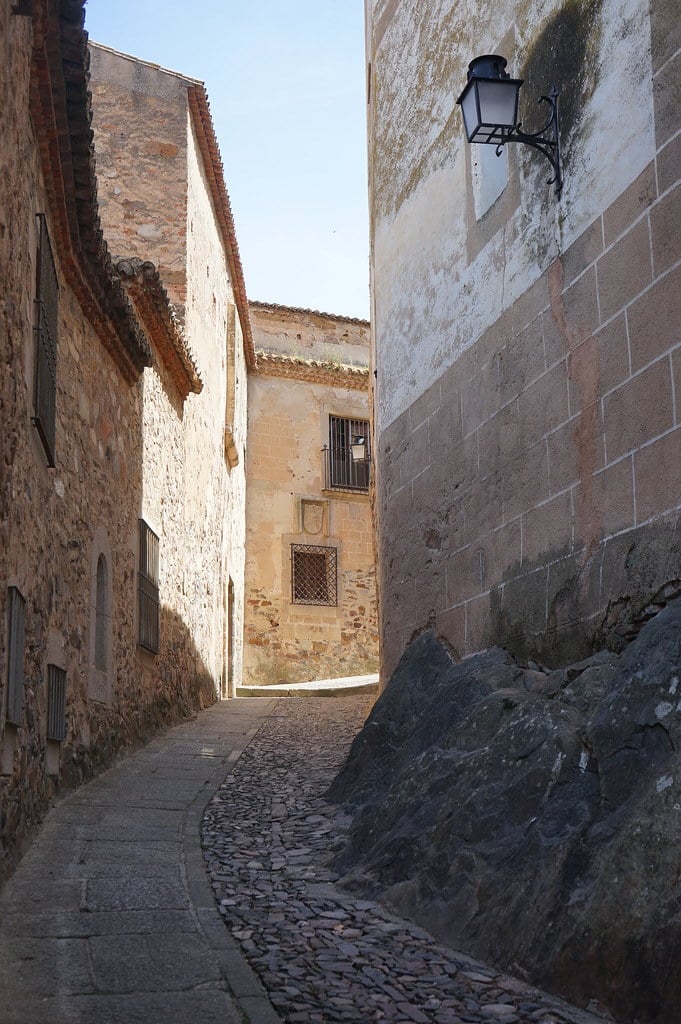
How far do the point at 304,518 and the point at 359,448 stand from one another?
1787 millimetres

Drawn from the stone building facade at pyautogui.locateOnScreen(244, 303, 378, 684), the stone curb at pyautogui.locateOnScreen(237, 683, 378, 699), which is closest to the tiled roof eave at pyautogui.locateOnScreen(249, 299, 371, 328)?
the stone building facade at pyautogui.locateOnScreen(244, 303, 378, 684)

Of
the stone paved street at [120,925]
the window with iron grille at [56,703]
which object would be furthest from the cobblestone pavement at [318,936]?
the window with iron grille at [56,703]

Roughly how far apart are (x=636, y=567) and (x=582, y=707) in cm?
68

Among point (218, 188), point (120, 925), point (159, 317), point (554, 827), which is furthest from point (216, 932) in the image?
point (218, 188)

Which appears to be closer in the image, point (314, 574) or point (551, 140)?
point (551, 140)

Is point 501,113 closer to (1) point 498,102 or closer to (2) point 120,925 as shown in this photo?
(1) point 498,102

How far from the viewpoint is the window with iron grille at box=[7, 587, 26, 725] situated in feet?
16.7

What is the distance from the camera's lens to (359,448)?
69.2 ft

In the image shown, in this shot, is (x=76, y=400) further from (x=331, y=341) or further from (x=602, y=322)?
(x=331, y=341)

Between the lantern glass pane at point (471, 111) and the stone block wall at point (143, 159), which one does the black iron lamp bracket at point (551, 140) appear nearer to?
the lantern glass pane at point (471, 111)

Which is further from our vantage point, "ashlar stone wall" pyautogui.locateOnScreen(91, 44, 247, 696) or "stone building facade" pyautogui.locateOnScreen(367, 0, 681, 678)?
"ashlar stone wall" pyautogui.locateOnScreen(91, 44, 247, 696)

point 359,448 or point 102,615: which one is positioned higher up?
point 359,448

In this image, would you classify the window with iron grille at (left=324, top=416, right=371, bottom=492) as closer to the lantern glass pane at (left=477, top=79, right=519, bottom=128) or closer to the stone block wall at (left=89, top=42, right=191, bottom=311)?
the stone block wall at (left=89, top=42, right=191, bottom=311)

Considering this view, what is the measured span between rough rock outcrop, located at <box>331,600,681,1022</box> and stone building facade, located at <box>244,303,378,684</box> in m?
14.4
